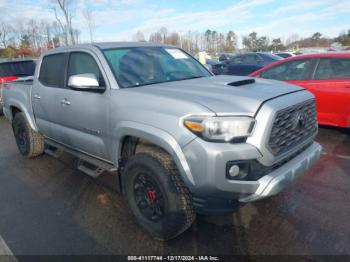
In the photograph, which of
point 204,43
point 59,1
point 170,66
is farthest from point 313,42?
point 170,66

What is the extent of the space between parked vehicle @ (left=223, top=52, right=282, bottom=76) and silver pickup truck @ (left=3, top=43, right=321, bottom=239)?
9747mm

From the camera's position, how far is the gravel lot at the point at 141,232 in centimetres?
288

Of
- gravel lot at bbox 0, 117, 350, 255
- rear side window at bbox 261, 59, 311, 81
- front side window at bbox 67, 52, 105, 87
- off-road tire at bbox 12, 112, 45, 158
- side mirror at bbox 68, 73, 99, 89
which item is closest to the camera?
gravel lot at bbox 0, 117, 350, 255

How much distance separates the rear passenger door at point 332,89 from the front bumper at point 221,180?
351 centimetres

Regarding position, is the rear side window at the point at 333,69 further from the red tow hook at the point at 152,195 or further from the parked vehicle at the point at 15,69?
the parked vehicle at the point at 15,69

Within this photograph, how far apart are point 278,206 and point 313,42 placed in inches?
2978

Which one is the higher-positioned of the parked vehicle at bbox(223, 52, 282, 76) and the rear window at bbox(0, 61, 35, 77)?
the rear window at bbox(0, 61, 35, 77)

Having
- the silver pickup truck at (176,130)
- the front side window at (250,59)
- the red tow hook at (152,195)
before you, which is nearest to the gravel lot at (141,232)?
the silver pickup truck at (176,130)

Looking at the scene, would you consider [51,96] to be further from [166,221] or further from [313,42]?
[313,42]

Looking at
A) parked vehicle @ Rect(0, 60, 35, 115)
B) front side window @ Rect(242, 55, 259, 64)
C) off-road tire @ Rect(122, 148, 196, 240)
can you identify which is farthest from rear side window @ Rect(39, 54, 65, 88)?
front side window @ Rect(242, 55, 259, 64)

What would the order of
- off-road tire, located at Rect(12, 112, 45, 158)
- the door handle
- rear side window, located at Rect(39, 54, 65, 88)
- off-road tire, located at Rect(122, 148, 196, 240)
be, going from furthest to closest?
off-road tire, located at Rect(12, 112, 45, 158), rear side window, located at Rect(39, 54, 65, 88), the door handle, off-road tire, located at Rect(122, 148, 196, 240)

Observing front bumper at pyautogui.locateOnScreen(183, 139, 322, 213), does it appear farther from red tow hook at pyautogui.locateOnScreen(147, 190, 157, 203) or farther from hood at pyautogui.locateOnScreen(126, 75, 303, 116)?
red tow hook at pyautogui.locateOnScreen(147, 190, 157, 203)

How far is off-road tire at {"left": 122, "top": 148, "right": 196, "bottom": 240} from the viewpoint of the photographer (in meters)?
2.71

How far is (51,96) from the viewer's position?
4.30m
